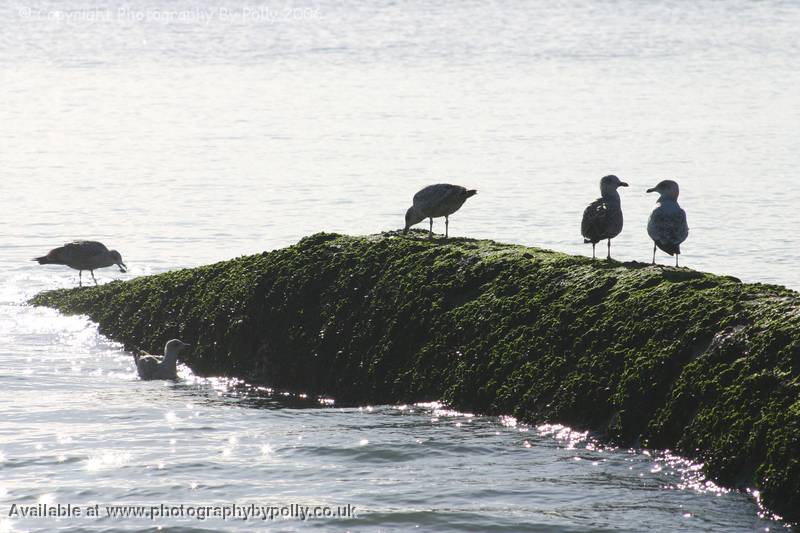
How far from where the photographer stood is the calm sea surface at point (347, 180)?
8773 mm

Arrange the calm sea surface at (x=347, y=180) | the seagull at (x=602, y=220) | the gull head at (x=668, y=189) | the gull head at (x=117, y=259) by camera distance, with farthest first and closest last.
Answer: the gull head at (x=117, y=259) → the gull head at (x=668, y=189) → the seagull at (x=602, y=220) → the calm sea surface at (x=347, y=180)

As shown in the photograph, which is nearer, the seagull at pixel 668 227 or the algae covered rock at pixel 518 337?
the algae covered rock at pixel 518 337

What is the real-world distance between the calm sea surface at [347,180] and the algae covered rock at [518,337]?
0.27 metres

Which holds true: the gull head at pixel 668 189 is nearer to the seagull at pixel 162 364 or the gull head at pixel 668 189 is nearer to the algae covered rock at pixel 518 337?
the algae covered rock at pixel 518 337

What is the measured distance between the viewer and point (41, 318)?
636 inches

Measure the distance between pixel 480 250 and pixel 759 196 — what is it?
15.8 metres

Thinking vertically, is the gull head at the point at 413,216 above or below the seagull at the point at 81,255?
above

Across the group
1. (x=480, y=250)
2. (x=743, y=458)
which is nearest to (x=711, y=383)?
(x=743, y=458)

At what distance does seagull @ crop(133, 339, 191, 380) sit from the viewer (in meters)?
12.4

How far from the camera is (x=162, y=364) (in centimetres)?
1241

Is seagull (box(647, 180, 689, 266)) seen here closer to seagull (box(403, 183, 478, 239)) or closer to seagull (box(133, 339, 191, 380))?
seagull (box(403, 183, 478, 239))

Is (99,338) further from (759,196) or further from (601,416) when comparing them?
(759,196)

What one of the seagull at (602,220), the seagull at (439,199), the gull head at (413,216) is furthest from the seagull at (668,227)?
the gull head at (413,216)

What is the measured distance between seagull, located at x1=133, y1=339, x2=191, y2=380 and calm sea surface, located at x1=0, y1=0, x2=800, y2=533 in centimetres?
16
